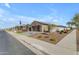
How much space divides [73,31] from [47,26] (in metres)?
0.42

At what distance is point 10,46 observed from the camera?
477 centimetres

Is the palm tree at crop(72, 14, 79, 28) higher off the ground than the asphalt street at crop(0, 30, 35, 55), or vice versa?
the palm tree at crop(72, 14, 79, 28)

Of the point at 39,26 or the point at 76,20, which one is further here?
the point at 39,26

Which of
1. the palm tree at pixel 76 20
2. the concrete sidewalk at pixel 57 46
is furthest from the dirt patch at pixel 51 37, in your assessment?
the palm tree at pixel 76 20

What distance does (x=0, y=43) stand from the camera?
4.76m

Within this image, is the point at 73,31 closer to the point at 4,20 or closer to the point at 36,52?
the point at 36,52

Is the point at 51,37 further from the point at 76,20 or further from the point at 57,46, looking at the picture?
the point at 76,20

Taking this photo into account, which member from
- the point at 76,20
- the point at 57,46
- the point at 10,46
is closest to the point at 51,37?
the point at 57,46

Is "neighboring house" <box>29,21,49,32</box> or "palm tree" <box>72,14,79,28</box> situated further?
"neighboring house" <box>29,21,49,32</box>

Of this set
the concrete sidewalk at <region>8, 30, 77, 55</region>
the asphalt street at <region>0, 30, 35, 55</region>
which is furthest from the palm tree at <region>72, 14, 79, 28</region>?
the asphalt street at <region>0, 30, 35, 55</region>

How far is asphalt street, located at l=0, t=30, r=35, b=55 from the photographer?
4.71 m

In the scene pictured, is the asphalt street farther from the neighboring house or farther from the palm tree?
the palm tree

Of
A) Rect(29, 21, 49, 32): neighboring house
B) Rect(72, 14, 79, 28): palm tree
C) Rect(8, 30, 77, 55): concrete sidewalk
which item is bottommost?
Rect(8, 30, 77, 55): concrete sidewalk
